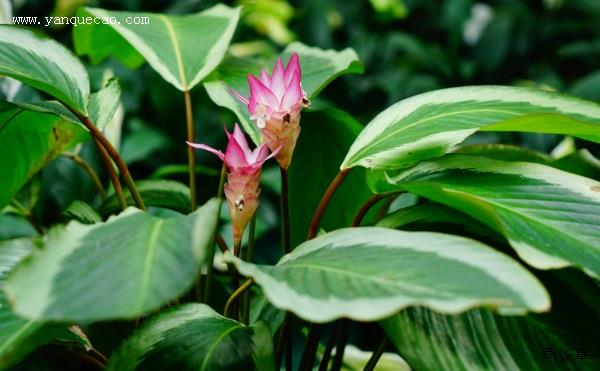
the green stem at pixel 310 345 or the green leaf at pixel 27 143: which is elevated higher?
the green leaf at pixel 27 143

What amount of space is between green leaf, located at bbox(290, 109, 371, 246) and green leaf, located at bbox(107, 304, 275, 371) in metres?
0.29

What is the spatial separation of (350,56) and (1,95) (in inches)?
19.5

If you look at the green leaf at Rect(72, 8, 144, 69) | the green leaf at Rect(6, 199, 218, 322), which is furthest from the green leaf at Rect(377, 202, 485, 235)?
the green leaf at Rect(72, 8, 144, 69)

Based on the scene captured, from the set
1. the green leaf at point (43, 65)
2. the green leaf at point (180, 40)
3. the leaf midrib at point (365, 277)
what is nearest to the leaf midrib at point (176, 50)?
the green leaf at point (180, 40)

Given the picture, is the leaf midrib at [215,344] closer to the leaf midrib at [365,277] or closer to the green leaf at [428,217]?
the leaf midrib at [365,277]

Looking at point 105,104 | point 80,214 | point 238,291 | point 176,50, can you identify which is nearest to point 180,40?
point 176,50

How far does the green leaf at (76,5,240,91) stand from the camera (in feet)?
2.35

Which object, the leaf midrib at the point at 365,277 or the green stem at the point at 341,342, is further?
the green stem at the point at 341,342

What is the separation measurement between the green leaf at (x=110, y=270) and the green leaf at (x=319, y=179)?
368 mm

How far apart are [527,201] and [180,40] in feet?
1.65

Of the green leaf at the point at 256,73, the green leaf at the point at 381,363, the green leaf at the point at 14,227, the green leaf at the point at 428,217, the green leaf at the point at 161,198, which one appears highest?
the green leaf at the point at 256,73

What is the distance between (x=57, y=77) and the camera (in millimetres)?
600

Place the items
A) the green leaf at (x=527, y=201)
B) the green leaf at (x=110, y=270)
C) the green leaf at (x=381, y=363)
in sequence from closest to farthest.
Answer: the green leaf at (x=110, y=270) → the green leaf at (x=527, y=201) → the green leaf at (x=381, y=363)

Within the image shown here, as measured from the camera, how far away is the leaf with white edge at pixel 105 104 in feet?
2.04
